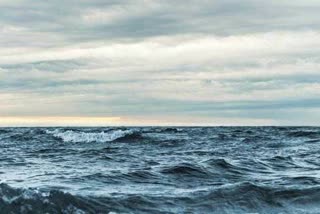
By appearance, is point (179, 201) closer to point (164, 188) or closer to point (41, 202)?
point (164, 188)

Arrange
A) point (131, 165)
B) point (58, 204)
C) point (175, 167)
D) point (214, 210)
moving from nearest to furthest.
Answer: point (58, 204), point (214, 210), point (175, 167), point (131, 165)

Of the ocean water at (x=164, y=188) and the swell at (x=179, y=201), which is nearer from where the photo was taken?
the swell at (x=179, y=201)

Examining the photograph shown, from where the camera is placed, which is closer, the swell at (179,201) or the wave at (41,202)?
the wave at (41,202)

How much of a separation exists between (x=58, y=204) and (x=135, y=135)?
Result: 34409 millimetres

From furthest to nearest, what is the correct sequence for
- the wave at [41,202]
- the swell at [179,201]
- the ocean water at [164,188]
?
the ocean water at [164,188], the swell at [179,201], the wave at [41,202]

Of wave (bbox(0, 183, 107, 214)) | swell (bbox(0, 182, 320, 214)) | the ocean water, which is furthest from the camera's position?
the ocean water

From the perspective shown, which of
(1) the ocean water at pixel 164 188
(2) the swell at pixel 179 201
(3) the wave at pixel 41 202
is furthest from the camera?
(1) the ocean water at pixel 164 188

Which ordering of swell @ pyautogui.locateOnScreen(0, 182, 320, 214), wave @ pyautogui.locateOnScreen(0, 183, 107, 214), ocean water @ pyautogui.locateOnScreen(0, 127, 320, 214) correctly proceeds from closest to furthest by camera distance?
wave @ pyautogui.locateOnScreen(0, 183, 107, 214) → swell @ pyautogui.locateOnScreen(0, 182, 320, 214) → ocean water @ pyautogui.locateOnScreen(0, 127, 320, 214)

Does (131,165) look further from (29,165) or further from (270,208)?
(270,208)

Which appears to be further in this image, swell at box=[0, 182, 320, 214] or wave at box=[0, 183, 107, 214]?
swell at box=[0, 182, 320, 214]

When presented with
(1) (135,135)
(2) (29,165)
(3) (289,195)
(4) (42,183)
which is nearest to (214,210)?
(3) (289,195)

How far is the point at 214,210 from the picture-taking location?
11055 mm

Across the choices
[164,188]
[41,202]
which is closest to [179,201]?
[164,188]

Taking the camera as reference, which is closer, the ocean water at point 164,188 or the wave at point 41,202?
the wave at point 41,202
